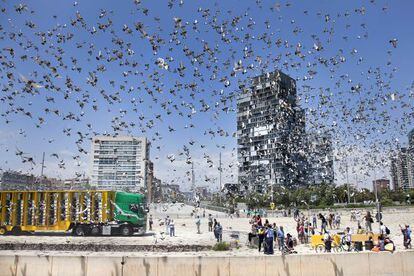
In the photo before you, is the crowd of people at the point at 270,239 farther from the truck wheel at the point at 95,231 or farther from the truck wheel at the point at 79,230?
the truck wheel at the point at 79,230

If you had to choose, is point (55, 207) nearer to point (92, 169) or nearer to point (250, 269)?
point (250, 269)

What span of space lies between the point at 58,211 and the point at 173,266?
1982 cm

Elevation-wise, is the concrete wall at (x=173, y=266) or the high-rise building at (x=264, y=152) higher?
the high-rise building at (x=264, y=152)

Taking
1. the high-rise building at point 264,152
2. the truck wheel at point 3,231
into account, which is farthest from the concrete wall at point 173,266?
the high-rise building at point 264,152

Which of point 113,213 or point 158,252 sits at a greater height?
point 113,213

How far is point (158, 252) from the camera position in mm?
23156

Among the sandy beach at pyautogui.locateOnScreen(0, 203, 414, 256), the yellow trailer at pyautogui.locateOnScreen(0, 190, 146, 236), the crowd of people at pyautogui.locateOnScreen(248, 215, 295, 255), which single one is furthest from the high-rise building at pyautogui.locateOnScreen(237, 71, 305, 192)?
the crowd of people at pyautogui.locateOnScreen(248, 215, 295, 255)

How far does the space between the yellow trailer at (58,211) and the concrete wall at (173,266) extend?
16.0 metres

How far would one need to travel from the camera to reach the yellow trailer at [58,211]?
102 ft

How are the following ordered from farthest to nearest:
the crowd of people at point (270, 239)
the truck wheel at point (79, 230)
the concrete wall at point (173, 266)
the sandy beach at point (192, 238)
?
the truck wheel at point (79, 230) → the sandy beach at point (192, 238) → the crowd of people at point (270, 239) → the concrete wall at point (173, 266)

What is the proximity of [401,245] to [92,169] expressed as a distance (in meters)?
192

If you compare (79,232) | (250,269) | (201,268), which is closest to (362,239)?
(250,269)

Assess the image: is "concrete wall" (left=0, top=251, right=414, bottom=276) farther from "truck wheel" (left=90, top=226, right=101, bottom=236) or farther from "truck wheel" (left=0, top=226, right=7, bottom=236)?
"truck wheel" (left=0, top=226, right=7, bottom=236)

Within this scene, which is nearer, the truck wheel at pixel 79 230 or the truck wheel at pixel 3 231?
the truck wheel at pixel 79 230
